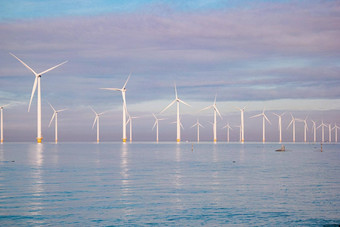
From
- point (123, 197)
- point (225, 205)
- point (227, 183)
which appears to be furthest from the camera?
point (227, 183)

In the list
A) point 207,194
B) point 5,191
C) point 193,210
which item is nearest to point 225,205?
point 193,210

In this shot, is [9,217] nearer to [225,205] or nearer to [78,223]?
[78,223]

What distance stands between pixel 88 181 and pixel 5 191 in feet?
33.5

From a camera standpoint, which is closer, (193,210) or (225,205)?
(193,210)

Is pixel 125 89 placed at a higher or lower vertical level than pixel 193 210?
higher

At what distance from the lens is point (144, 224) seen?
25.6m

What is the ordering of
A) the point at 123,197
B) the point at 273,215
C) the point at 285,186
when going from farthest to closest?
the point at 285,186 < the point at 123,197 < the point at 273,215

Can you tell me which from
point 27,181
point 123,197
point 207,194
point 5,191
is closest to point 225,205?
point 207,194

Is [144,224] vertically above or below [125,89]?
below

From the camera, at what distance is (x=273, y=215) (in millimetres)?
28438

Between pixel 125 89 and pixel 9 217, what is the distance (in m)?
167

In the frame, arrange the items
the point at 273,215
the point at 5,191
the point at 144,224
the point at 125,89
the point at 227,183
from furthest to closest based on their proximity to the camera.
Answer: the point at 125,89 → the point at 227,183 → the point at 5,191 → the point at 273,215 → the point at 144,224

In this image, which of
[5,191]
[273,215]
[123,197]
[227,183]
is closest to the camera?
[273,215]

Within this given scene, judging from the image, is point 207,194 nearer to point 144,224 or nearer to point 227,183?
point 227,183
